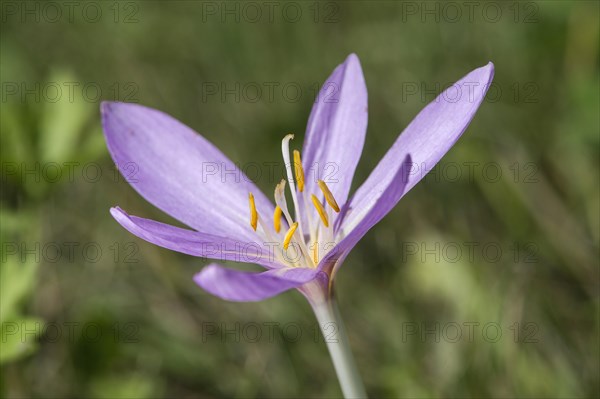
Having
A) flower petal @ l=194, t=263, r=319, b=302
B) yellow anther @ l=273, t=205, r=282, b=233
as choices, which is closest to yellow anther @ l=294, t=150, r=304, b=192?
yellow anther @ l=273, t=205, r=282, b=233

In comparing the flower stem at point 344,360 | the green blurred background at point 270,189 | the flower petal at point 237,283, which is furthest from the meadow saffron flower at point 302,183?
the green blurred background at point 270,189

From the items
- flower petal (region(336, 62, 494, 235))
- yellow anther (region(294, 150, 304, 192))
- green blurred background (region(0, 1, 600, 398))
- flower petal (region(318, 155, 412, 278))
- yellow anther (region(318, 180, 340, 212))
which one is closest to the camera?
flower petal (region(318, 155, 412, 278))

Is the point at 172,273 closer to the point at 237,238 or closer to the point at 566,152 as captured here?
the point at 237,238

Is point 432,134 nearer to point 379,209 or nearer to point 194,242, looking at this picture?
point 379,209

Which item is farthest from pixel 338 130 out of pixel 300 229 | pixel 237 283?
pixel 237 283

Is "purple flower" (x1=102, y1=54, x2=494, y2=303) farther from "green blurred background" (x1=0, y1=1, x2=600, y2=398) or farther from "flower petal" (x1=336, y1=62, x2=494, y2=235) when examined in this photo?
"green blurred background" (x1=0, y1=1, x2=600, y2=398)

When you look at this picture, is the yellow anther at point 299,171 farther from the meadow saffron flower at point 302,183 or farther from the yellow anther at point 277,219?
the yellow anther at point 277,219
